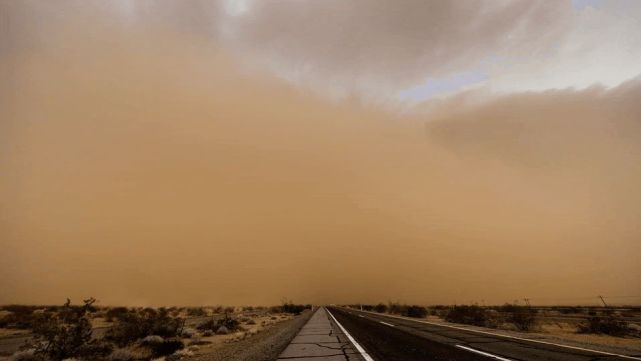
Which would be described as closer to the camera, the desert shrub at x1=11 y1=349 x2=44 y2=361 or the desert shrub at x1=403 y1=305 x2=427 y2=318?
the desert shrub at x1=11 y1=349 x2=44 y2=361

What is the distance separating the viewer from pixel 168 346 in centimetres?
1294

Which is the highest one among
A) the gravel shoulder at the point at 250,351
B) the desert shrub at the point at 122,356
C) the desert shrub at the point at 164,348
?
the gravel shoulder at the point at 250,351

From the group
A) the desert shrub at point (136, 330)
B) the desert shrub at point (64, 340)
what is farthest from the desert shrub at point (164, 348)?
the desert shrub at point (136, 330)

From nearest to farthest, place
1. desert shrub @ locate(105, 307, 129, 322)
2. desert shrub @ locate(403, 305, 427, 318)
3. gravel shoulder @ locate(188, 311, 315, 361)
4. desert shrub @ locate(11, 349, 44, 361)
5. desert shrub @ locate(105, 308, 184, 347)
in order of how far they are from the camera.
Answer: gravel shoulder @ locate(188, 311, 315, 361)
desert shrub @ locate(11, 349, 44, 361)
desert shrub @ locate(105, 308, 184, 347)
desert shrub @ locate(105, 307, 129, 322)
desert shrub @ locate(403, 305, 427, 318)

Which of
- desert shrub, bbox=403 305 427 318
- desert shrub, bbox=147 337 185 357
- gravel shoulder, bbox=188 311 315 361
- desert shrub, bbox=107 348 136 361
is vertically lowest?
desert shrub, bbox=403 305 427 318

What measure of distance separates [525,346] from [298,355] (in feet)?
22.2

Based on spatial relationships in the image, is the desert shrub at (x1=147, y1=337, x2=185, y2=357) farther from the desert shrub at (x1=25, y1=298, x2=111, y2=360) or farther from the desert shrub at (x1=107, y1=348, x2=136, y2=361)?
the desert shrub at (x1=25, y1=298, x2=111, y2=360)

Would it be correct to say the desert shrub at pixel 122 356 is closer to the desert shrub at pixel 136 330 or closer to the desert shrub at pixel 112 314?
the desert shrub at pixel 136 330

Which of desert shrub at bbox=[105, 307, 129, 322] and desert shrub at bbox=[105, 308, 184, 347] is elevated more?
desert shrub at bbox=[105, 308, 184, 347]

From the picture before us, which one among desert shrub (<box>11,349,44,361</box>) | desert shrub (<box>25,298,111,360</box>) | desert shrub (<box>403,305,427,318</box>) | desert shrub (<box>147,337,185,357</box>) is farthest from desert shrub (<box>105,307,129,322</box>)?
desert shrub (<box>403,305,427,318</box>)

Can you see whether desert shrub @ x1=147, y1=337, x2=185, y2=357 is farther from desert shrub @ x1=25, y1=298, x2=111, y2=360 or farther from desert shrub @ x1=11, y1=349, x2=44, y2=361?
desert shrub @ x1=11, y1=349, x2=44, y2=361

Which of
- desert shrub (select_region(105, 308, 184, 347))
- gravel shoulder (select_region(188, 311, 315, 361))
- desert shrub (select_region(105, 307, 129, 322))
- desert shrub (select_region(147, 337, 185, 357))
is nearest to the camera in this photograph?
gravel shoulder (select_region(188, 311, 315, 361))

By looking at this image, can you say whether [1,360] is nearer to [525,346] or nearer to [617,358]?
[525,346]

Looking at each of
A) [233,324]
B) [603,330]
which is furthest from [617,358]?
[233,324]
